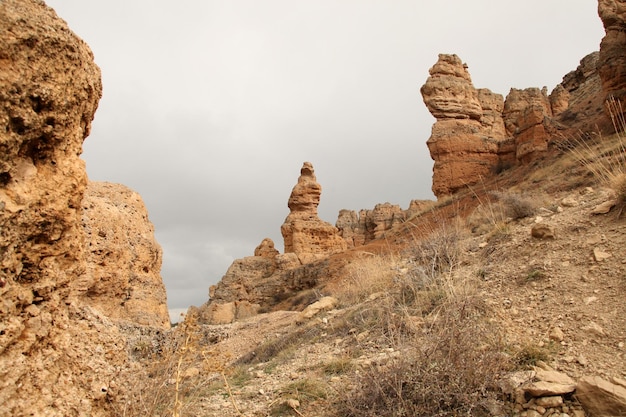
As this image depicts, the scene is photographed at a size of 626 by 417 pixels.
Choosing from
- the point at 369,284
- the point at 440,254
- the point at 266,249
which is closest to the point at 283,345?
the point at 369,284

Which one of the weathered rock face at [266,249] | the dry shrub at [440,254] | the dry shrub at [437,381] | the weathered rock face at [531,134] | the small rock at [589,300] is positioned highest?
the weathered rock face at [531,134]

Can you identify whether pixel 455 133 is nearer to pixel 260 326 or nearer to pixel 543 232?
pixel 260 326

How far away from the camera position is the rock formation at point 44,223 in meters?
1.74

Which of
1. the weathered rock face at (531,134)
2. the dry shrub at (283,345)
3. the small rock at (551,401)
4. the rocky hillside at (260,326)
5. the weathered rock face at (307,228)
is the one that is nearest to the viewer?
the rocky hillside at (260,326)

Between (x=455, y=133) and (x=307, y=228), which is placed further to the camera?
(x=307, y=228)

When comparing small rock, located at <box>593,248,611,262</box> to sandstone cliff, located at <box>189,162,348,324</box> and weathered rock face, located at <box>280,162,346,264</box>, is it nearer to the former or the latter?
sandstone cliff, located at <box>189,162,348,324</box>

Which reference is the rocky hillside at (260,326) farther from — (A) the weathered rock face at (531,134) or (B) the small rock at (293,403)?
(A) the weathered rock face at (531,134)

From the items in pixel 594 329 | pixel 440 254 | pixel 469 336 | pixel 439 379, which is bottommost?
pixel 439 379

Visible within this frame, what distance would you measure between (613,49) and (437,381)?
18.0m

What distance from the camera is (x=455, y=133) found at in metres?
22.6

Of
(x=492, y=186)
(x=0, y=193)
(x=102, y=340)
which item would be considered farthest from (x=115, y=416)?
(x=492, y=186)

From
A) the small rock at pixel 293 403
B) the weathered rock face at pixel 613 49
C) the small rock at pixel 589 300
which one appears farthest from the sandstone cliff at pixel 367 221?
the small rock at pixel 293 403

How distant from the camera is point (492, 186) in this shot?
19.0 meters

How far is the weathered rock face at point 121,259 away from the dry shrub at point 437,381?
11.1 ft
